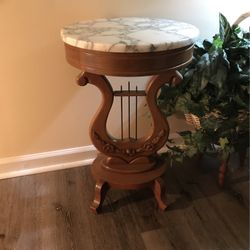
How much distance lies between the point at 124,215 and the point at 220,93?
716mm

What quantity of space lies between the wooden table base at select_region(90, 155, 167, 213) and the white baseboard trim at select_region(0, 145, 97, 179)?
0.34 metres

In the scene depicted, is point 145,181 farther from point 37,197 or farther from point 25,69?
point 25,69

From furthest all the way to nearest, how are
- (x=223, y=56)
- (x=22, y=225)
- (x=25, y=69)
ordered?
1. (x=25, y=69)
2. (x=22, y=225)
3. (x=223, y=56)

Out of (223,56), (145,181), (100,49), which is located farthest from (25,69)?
(223,56)

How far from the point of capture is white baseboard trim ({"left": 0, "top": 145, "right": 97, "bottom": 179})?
5.75 ft

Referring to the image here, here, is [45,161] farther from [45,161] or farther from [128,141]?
[128,141]

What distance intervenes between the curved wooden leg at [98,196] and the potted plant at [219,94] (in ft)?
1.46

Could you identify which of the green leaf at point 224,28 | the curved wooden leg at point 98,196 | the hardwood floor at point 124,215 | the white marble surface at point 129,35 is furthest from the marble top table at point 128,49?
the hardwood floor at point 124,215

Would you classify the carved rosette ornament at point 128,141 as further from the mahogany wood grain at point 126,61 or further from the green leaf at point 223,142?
the green leaf at point 223,142

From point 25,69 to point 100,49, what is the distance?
25.4 inches

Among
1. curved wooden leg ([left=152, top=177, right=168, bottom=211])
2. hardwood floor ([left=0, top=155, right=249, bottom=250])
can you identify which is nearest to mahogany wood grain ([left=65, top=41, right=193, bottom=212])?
curved wooden leg ([left=152, top=177, right=168, bottom=211])

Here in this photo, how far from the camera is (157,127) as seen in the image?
136cm

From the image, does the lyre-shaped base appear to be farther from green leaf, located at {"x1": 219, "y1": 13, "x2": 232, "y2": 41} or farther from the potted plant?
green leaf, located at {"x1": 219, "y1": 13, "x2": 232, "y2": 41}

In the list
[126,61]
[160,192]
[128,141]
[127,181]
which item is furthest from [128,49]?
[160,192]
